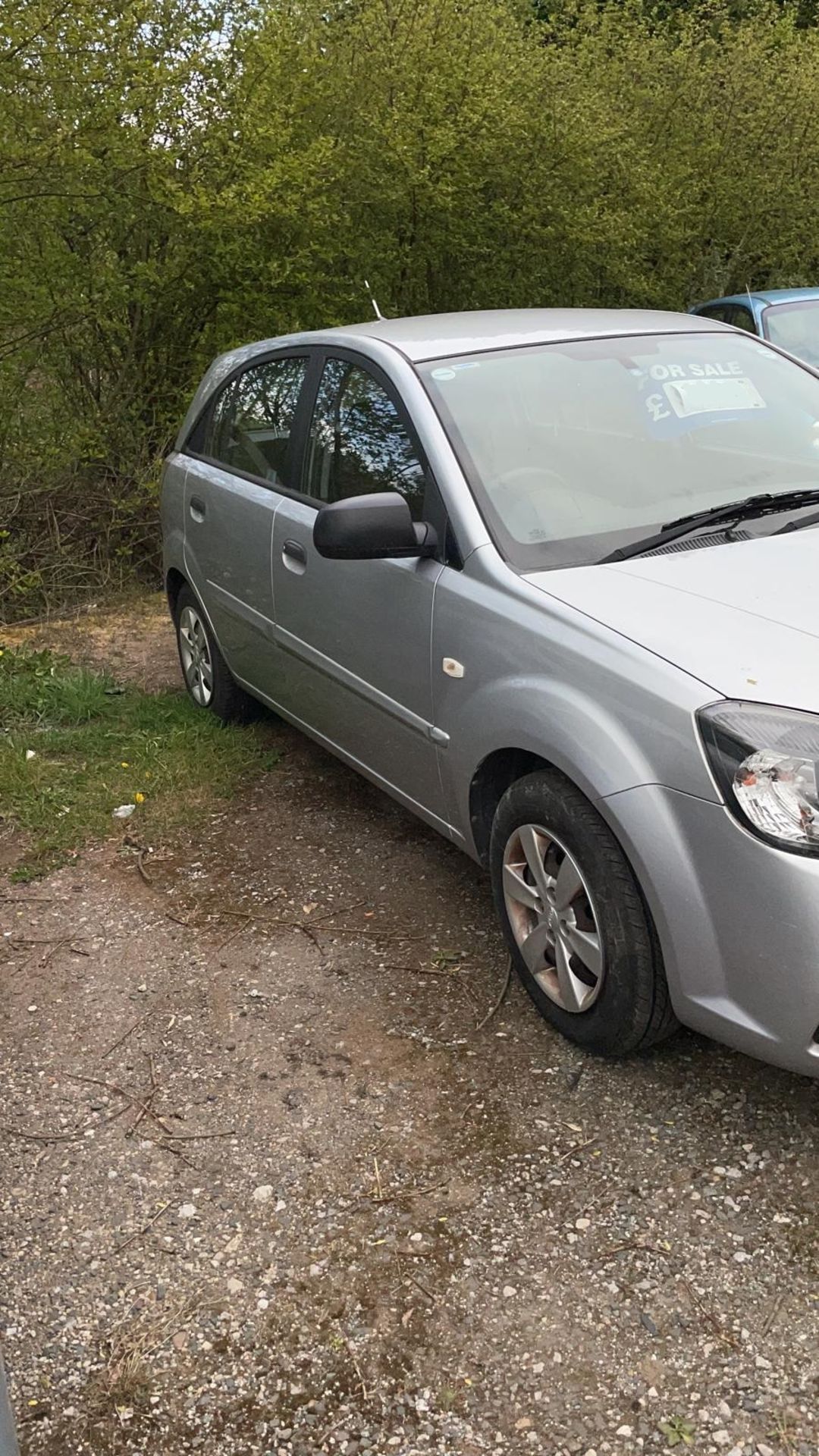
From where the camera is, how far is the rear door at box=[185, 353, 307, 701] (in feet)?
13.7

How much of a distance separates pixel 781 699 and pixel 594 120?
7940 mm

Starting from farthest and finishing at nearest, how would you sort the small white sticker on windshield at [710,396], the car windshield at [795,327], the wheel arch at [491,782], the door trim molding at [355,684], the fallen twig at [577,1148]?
the car windshield at [795,327], the small white sticker on windshield at [710,396], the door trim molding at [355,684], the wheel arch at [491,782], the fallen twig at [577,1148]

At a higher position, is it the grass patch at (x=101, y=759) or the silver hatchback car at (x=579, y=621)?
the silver hatchback car at (x=579, y=621)

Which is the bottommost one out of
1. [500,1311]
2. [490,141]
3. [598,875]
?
[500,1311]

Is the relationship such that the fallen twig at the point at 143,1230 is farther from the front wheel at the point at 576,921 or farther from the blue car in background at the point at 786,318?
the blue car in background at the point at 786,318

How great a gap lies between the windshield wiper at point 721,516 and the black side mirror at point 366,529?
519 millimetres

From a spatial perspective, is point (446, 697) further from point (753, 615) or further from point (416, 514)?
point (753, 615)

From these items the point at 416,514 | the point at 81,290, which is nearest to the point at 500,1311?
the point at 416,514

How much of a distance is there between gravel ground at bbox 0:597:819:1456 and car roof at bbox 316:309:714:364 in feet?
5.45

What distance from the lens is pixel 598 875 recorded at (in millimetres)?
2615

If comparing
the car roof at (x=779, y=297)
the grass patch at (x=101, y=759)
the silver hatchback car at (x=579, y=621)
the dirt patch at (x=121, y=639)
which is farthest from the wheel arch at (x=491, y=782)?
the car roof at (x=779, y=297)

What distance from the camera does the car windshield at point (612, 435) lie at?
3117mm

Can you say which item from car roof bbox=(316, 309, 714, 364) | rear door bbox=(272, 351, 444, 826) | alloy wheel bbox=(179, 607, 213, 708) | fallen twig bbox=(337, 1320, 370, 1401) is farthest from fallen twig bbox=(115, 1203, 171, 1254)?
alloy wheel bbox=(179, 607, 213, 708)

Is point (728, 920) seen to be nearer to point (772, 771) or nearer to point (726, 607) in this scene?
point (772, 771)
